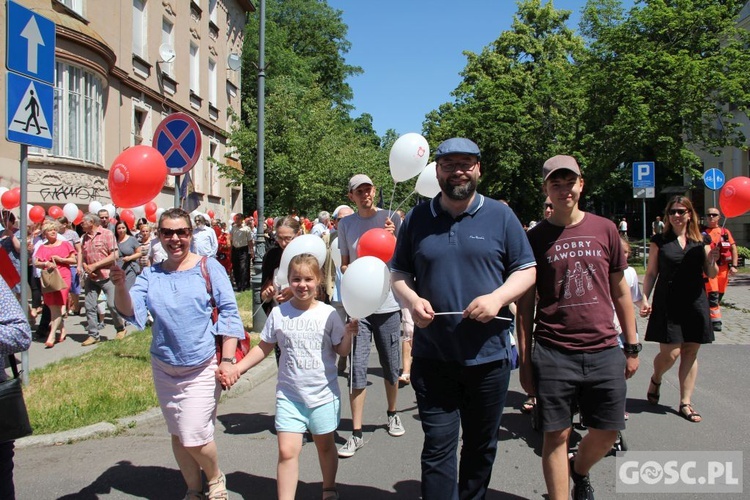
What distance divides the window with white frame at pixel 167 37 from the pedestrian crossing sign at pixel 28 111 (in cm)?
1699

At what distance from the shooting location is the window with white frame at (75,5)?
15.7 m

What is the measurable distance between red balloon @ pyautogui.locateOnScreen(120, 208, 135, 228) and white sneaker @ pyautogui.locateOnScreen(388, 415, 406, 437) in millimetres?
9707

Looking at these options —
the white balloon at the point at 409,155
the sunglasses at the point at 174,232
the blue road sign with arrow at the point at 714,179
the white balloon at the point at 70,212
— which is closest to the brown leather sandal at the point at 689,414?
the white balloon at the point at 409,155

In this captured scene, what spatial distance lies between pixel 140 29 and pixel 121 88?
282 centimetres

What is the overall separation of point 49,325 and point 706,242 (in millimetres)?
9305

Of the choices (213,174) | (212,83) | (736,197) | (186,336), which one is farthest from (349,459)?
(212,83)

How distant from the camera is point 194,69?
24719 mm

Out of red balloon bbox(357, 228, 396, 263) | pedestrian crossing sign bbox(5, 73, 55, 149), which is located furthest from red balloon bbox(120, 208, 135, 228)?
red balloon bbox(357, 228, 396, 263)

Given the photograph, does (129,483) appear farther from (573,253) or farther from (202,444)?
(573,253)

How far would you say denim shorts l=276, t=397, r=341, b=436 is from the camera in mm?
3402

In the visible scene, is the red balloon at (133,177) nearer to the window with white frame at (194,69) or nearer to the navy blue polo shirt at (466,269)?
the navy blue polo shirt at (466,269)

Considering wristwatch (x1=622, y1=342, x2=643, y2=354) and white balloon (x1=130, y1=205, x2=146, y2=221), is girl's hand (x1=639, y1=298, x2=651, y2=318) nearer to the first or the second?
wristwatch (x1=622, y1=342, x2=643, y2=354)

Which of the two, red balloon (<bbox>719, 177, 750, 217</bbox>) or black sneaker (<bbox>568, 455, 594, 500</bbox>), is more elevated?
red balloon (<bbox>719, 177, 750, 217</bbox>)

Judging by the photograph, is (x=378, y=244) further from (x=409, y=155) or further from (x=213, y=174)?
(x=213, y=174)
